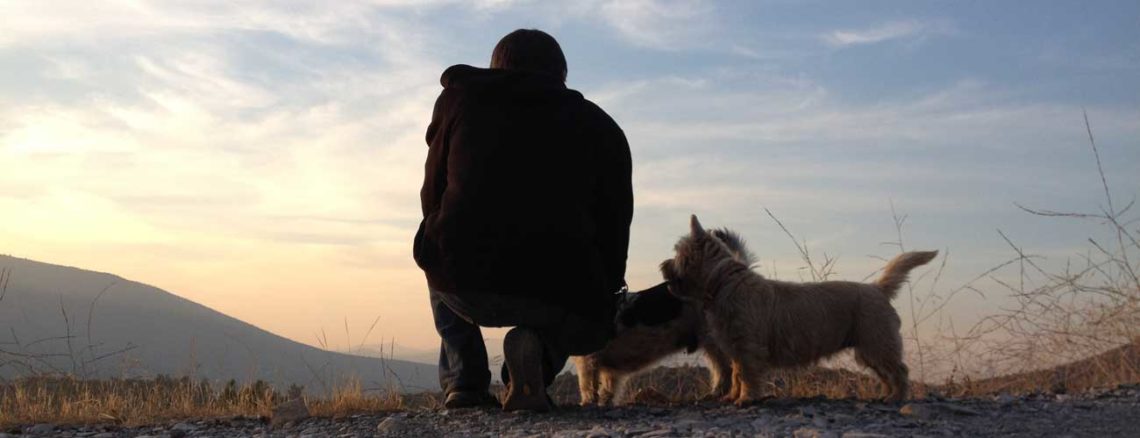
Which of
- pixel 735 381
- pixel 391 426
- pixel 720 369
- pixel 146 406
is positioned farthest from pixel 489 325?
pixel 146 406

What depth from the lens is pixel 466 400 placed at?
19.2 ft

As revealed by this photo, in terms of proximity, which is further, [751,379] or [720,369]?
[720,369]

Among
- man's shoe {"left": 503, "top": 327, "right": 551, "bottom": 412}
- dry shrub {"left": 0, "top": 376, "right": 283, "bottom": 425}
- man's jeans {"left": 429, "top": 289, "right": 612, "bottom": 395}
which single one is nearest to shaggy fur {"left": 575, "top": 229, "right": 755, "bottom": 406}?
man's jeans {"left": 429, "top": 289, "right": 612, "bottom": 395}

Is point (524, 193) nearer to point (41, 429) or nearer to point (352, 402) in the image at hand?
point (352, 402)

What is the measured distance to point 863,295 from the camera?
5.86 metres

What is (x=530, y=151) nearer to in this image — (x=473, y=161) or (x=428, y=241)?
(x=473, y=161)

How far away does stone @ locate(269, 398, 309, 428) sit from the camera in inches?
236

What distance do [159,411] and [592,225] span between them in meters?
3.30

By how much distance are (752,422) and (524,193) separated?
64.1 inches

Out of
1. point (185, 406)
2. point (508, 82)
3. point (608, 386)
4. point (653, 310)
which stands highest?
point (508, 82)

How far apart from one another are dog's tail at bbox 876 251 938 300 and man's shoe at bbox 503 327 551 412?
2.07 metres

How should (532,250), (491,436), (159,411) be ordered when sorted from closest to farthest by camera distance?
(491,436) < (532,250) < (159,411)

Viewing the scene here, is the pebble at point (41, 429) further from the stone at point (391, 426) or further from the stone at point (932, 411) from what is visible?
the stone at point (932, 411)

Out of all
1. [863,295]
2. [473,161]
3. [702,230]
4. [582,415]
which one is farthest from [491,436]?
[863,295]
